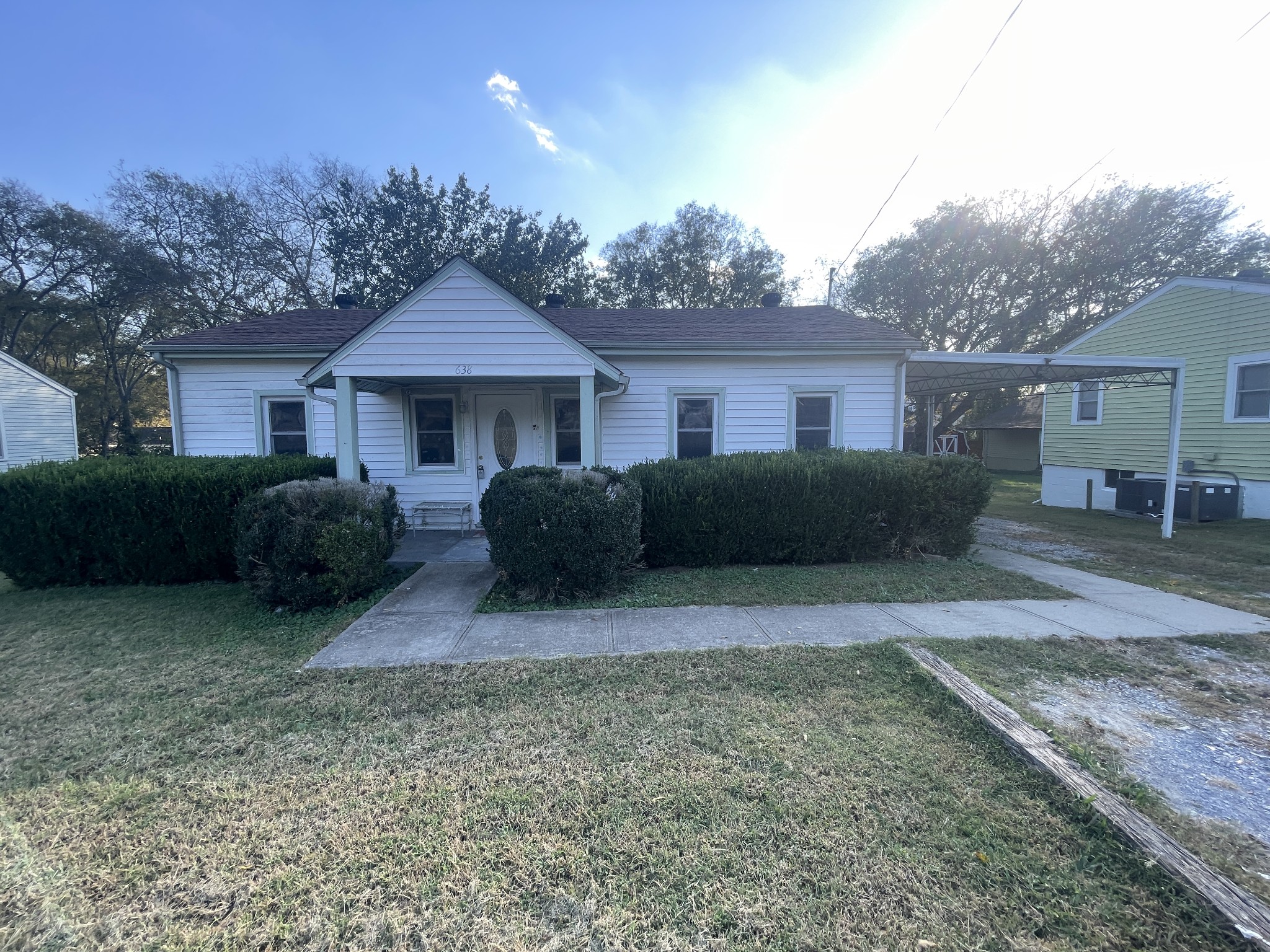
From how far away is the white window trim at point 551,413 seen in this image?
9.36 m

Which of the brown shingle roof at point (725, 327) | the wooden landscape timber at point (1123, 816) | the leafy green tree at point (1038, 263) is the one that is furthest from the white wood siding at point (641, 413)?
the leafy green tree at point (1038, 263)

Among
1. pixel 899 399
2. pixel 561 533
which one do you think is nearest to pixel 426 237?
pixel 899 399

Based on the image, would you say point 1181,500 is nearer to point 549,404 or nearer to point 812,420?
point 812,420

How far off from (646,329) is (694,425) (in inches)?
81.5

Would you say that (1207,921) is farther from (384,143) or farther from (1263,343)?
(384,143)

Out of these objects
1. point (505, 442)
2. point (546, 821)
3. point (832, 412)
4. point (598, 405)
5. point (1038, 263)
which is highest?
point (1038, 263)

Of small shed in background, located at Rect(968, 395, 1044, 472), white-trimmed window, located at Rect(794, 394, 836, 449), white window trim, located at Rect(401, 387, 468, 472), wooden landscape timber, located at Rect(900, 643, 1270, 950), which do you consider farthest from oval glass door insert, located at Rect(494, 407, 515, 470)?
small shed in background, located at Rect(968, 395, 1044, 472)

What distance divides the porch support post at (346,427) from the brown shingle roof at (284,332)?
6.21 ft

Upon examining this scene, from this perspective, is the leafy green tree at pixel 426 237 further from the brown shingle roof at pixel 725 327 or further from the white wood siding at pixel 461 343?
the white wood siding at pixel 461 343

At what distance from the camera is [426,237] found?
75.6 ft

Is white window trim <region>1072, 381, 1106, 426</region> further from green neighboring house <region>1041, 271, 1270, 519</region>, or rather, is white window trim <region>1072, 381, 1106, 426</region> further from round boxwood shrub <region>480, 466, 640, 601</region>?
round boxwood shrub <region>480, 466, 640, 601</region>

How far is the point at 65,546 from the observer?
5.97m

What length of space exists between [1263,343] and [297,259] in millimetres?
32517

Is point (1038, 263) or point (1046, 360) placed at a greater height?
point (1038, 263)
